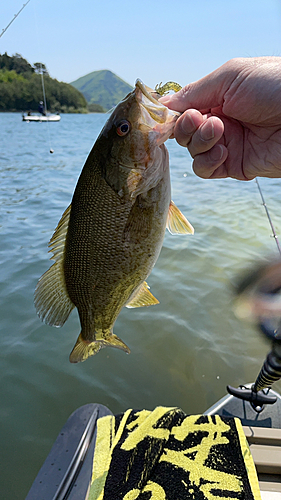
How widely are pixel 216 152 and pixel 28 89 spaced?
164ft

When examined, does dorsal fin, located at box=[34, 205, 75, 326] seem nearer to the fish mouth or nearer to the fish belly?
the fish belly

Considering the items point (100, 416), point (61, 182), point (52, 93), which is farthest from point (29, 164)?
point (52, 93)

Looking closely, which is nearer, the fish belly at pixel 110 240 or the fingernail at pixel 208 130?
the fish belly at pixel 110 240

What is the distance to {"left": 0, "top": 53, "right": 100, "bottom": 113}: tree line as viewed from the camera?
41.5 meters

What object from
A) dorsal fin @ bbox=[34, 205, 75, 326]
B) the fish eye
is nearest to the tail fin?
dorsal fin @ bbox=[34, 205, 75, 326]

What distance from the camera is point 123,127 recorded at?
138 cm

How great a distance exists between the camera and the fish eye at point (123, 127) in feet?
4.51

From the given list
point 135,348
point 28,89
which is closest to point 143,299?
point 135,348

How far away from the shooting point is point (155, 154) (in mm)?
1405

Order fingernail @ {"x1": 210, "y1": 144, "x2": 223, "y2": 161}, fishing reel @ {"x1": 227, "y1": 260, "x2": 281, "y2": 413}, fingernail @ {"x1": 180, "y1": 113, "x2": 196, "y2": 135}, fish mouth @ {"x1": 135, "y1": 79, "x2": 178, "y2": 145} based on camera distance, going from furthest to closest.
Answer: fishing reel @ {"x1": 227, "y1": 260, "x2": 281, "y2": 413} < fingernail @ {"x1": 210, "y1": 144, "x2": 223, "y2": 161} < fingernail @ {"x1": 180, "y1": 113, "x2": 196, "y2": 135} < fish mouth @ {"x1": 135, "y1": 79, "x2": 178, "y2": 145}

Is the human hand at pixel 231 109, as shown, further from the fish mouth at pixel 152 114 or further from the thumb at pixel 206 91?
the fish mouth at pixel 152 114

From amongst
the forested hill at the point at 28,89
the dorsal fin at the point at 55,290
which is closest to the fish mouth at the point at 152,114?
Answer: the dorsal fin at the point at 55,290

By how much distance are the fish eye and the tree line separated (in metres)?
44.4

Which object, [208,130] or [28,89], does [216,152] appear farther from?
[28,89]
